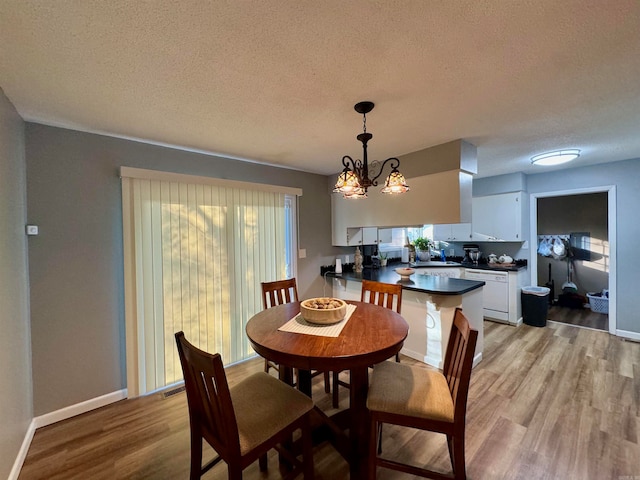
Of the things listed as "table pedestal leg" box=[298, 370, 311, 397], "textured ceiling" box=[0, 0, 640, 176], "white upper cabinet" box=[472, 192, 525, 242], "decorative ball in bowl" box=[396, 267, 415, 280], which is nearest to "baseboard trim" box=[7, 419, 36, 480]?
"table pedestal leg" box=[298, 370, 311, 397]

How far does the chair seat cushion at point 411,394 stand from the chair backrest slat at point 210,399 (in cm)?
72

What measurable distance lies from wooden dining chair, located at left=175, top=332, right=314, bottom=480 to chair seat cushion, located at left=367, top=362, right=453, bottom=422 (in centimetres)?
40

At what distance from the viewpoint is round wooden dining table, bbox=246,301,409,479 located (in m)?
1.31

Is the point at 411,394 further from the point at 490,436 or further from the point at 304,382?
the point at 490,436

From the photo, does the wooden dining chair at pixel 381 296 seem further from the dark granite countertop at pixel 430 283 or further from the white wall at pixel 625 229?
the white wall at pixel 625 229

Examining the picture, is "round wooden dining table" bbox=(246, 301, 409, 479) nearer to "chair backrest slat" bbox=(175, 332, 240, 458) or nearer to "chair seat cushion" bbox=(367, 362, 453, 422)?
"chair seat cushion" bbox=(367, 362, 453, 422)

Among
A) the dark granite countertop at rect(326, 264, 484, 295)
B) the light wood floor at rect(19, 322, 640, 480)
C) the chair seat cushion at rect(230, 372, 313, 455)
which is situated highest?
the dark granite countertop at rect(326, 264, 484, 295)

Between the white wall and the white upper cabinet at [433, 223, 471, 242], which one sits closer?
the white wall

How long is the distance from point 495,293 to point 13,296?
533 centimetres

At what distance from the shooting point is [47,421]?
204 centimetres

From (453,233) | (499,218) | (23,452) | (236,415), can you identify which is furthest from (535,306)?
(23,452)

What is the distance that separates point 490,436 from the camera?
6.06ft

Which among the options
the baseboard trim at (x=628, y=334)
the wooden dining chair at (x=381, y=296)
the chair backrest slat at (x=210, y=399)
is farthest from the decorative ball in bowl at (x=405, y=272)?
the baseboard trim at (x=628, y=334)

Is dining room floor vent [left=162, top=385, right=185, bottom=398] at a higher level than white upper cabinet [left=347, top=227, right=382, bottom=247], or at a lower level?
lower
